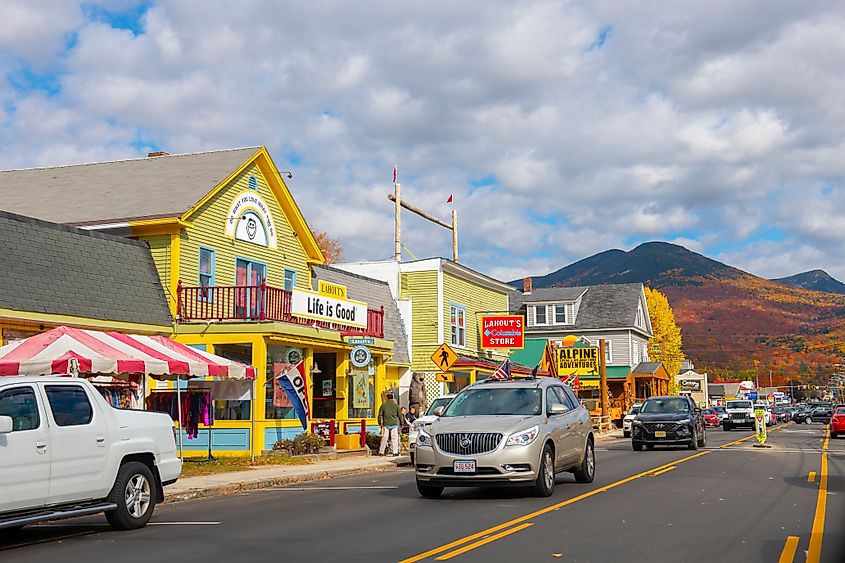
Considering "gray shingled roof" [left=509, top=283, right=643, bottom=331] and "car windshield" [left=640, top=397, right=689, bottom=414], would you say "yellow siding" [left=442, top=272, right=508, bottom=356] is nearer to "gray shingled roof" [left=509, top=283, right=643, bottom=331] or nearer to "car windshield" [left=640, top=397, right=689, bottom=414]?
"car windshield" [left=640, top=397, right=689, bottom=414]

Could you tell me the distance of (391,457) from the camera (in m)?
25.6

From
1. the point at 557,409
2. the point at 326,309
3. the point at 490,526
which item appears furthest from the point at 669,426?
the point at 490,526

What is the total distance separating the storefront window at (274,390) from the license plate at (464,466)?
12.7m

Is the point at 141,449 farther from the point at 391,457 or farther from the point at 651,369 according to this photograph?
the point at 651,369

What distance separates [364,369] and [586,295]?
43209 millimetres

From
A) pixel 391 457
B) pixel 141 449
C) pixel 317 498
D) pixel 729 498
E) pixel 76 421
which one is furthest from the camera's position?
pixel 391 457

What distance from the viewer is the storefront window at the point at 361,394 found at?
31.5 meters

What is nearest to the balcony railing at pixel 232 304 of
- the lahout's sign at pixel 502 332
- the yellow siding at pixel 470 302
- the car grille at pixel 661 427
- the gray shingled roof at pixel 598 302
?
the car grille at pixel 661 427

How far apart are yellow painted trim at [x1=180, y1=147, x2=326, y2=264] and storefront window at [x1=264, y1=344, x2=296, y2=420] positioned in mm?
4830

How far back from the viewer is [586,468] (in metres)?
17.0

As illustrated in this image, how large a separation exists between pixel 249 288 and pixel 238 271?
323 cm

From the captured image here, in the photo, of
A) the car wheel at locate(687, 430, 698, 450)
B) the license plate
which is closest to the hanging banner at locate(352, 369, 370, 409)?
the car wheel at locate(687, 430, 698, 450)

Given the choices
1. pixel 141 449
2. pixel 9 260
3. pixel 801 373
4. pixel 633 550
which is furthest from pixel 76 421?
pixel 801 373

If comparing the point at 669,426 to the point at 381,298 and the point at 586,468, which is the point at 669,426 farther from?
the point at 381,298
